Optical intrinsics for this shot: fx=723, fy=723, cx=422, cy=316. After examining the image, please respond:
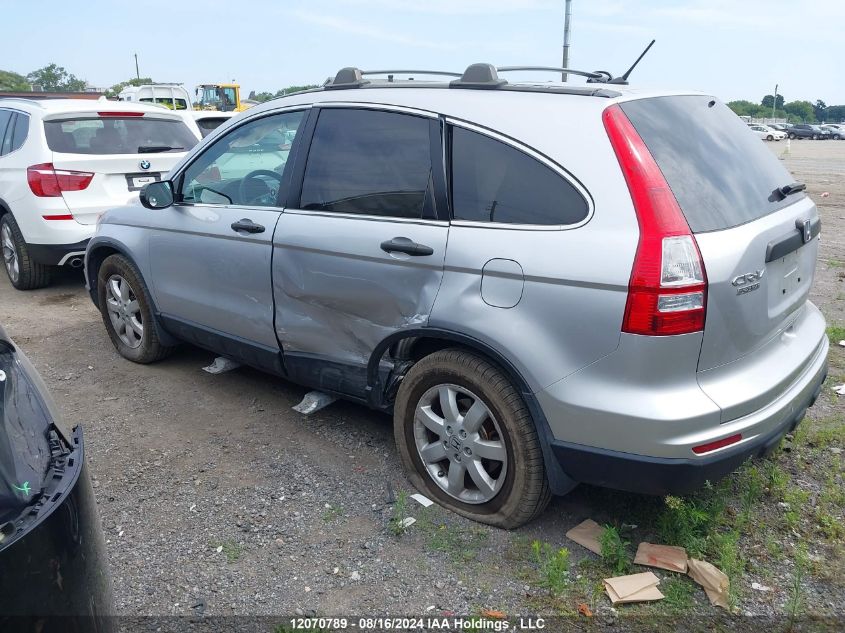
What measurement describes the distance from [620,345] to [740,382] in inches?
21.0

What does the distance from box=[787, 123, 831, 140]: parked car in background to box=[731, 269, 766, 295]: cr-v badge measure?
66.9 meters

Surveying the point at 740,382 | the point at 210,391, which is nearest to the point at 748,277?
the point at 740,382

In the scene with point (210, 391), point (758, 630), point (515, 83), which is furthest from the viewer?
point (210, 391)

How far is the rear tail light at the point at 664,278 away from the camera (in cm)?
255

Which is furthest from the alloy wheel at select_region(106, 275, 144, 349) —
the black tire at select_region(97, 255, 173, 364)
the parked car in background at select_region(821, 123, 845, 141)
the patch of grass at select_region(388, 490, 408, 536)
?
the parked car in background at select_region(821, 123, 845, 141)

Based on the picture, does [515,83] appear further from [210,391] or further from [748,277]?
[210,391]

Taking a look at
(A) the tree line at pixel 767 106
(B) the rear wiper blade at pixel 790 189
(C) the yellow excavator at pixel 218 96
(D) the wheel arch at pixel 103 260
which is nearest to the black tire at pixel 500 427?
(B) the rear wiper blade at pixel 790 189

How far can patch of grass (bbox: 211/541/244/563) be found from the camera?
119 inches

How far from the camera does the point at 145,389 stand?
4801 mm

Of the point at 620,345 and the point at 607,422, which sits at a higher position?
the point at 620,345

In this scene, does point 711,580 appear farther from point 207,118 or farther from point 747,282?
point 207,118

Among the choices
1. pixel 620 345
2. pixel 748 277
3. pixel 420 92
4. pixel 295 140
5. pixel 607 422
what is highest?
pixel 420 92

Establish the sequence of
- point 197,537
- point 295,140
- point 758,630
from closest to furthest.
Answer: point 758,630 < point 197,537 < point 295,140

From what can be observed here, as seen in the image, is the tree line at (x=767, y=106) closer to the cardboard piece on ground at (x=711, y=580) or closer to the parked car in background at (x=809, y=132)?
the parked car in background at (x=809, y=132)
